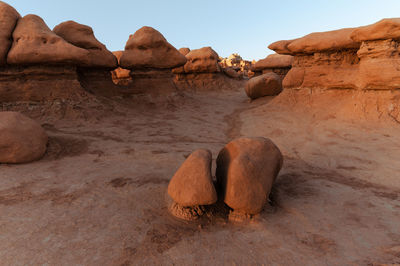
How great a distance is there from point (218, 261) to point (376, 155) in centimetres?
394

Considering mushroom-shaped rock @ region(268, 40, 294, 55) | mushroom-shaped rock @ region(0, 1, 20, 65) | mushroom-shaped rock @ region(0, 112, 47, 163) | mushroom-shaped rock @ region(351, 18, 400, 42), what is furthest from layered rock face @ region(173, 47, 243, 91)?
mushroom-shaped rock @ region(0, 112, 47, 163)

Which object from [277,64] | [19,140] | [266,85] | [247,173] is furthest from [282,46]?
[19,140]

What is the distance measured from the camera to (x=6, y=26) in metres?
6.14

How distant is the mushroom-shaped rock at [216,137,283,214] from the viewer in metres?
2.44

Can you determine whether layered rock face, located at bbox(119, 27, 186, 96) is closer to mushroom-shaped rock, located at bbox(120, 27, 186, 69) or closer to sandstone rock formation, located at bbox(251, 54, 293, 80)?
mushroom-shaped rock, located at bbox(120, 27, 186, 69)

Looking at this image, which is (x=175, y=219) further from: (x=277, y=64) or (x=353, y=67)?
(x=277, y=64)

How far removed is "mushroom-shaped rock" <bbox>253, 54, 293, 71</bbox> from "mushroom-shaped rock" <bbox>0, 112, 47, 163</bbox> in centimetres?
1124

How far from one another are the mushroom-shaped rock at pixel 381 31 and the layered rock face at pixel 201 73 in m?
8.57

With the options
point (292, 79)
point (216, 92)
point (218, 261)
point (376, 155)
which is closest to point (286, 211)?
point (218, 261)

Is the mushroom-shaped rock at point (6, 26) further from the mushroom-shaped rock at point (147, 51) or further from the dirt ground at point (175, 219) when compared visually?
the mushroom-shaped rock at point (147, 51)

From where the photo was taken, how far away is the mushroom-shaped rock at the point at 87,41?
719 cm

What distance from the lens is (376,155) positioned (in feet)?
13.8

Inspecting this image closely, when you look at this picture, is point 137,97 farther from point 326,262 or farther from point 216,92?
point 326,262

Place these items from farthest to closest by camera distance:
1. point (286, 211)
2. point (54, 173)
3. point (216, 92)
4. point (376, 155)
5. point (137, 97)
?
1. point (216, 92)
2. point (137, 97)
3. point (376, 155)
4. point (54, 173)
5. point (286, 211)
